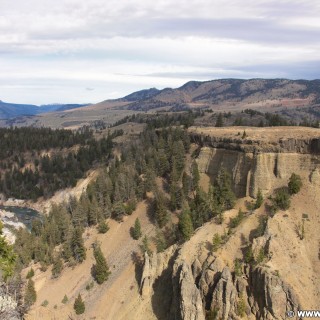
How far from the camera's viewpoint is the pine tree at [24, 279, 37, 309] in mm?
74738

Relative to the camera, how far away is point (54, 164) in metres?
191

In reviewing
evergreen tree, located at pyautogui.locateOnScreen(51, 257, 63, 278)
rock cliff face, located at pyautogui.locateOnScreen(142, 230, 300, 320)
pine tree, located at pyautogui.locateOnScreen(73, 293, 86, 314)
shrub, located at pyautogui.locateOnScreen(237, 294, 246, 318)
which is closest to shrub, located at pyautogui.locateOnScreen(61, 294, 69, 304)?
pine tree, located at pyautogui.locateOnScreen(73, 293, 86, 314)

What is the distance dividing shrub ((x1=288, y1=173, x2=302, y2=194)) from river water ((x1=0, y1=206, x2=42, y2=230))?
328 feet

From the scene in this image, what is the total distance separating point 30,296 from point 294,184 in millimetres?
56203

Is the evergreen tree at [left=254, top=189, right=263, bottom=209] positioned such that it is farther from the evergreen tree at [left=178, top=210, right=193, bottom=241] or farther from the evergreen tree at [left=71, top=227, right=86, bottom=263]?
the evergreen tree at [left=71, top=227, right=86, bottom=263]

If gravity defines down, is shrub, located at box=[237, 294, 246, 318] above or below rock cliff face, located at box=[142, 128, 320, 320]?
below

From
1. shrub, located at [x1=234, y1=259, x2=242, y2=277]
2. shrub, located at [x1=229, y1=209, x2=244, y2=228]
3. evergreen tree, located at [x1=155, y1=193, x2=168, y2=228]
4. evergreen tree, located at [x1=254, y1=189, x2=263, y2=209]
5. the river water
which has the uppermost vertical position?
evergreen tree, located at [x1=254, y1=189, x2=263, y2=209]

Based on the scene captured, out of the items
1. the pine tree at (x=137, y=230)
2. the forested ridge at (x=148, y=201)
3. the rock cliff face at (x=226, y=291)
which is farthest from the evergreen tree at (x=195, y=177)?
the rock cliff face at (x=226, y=291)

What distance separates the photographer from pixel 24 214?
158500 mm

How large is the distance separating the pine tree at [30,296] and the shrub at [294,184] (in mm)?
55215

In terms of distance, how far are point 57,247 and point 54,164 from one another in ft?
320

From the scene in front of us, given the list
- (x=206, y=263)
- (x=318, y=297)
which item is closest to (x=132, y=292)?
(x=206, y=263)

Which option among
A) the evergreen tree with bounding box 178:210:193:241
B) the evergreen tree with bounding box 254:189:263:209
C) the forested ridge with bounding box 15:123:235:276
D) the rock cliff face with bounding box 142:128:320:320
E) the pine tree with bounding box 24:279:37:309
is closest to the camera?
the rock cliff face with bounding box 142:128:320:320

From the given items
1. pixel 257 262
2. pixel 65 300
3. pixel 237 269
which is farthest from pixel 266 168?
pixel 65 300
